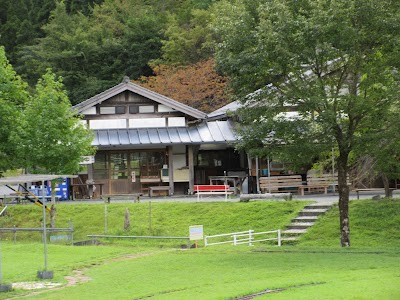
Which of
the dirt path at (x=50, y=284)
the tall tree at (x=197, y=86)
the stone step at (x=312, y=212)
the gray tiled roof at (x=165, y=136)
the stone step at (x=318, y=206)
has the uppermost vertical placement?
the tall tree at (x=197, y=86)

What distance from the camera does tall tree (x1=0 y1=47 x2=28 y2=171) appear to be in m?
31.5

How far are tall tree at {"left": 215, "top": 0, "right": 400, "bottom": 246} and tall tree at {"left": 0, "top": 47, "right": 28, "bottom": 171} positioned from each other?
480 inches

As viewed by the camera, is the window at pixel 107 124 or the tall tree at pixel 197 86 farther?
the tall tree at pixel 197 86

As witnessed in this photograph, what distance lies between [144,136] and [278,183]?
8.13m

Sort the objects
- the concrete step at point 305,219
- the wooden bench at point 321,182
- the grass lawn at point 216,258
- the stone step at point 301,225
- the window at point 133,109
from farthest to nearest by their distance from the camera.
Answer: the window at point 133,109, the wooden bench at point 321,182, the concrete step at point 305,219, the stone step at point 301,225, the grass lawn at point 216,258

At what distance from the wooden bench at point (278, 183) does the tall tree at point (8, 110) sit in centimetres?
1209

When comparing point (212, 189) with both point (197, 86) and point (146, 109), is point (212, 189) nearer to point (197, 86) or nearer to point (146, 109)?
point (146, 109)

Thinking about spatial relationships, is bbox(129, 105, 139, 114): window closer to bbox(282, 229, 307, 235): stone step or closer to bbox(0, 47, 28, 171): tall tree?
bbox(0, 47, 28, 171): tall tree

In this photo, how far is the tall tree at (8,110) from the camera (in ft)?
103

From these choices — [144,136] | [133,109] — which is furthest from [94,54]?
[144,136]

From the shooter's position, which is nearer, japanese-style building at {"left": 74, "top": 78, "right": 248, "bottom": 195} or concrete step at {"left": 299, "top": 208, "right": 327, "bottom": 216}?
concrete step at {"left": 299, "top": 208, "right": 327, "bottom": 216}

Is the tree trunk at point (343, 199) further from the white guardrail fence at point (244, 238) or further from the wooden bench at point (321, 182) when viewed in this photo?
the wooden bench at point (321, 182)

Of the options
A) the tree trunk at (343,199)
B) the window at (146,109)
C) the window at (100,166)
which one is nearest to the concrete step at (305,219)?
the tree trunk at (343,199)

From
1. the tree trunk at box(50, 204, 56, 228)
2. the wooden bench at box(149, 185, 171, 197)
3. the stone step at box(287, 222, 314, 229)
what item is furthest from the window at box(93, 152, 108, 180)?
the stone step at box(287, 222, 314, 229)
